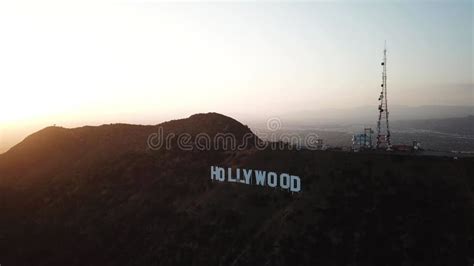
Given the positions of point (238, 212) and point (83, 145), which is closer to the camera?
point (238, 212)

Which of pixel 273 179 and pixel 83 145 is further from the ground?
pixel 83 145

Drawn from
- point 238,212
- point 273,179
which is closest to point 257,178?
point 273,179

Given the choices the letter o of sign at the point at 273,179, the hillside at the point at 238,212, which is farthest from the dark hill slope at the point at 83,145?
the letter o of sign at the point at 273,179

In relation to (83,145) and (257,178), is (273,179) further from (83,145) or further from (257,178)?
(83,145)

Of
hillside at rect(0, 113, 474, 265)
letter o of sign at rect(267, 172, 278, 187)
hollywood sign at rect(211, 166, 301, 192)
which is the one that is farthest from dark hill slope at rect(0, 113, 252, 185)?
letter o of sign at rect(267, 172, 278, 187)

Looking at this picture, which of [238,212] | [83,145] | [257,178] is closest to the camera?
[238,212]

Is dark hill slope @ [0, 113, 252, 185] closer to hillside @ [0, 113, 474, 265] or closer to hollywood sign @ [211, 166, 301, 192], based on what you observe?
hillside @ [0, 113, 474, 265]
